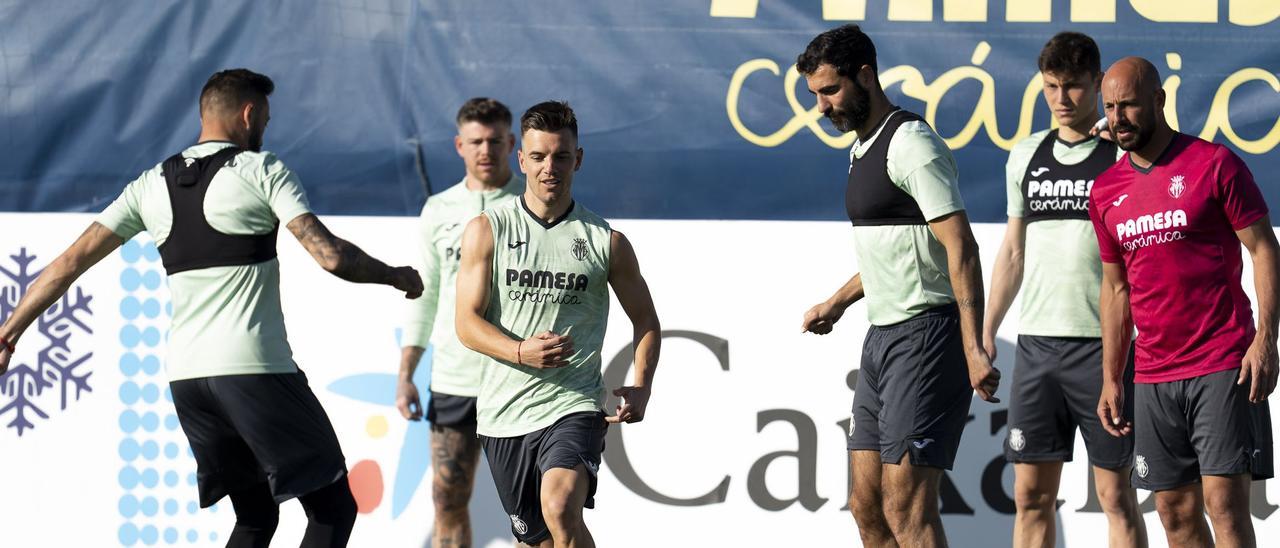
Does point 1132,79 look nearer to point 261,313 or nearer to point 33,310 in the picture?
point 261,313

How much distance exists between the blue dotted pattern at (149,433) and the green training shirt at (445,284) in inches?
50.1

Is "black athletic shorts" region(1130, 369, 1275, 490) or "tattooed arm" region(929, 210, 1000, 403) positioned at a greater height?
"tattooed arm" region(929, 210, 1000, 403)

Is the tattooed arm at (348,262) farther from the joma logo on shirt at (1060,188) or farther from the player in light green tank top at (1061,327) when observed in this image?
the joma logo on shirt at (1060,188)

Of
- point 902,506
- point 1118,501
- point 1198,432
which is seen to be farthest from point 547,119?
point 1118,501

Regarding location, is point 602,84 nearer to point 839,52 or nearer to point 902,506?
point 839,52

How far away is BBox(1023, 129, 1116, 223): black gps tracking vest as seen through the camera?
19.6ft

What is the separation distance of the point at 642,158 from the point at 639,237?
0.37 m

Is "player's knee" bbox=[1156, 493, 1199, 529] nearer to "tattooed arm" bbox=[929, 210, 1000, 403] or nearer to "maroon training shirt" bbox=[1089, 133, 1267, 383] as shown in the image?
"maroon training shirt" bbox=[1089, 133, 1267, 383]

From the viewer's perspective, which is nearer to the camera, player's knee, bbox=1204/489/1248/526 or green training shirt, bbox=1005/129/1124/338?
player's knee, bbox=1204/489/1248/526

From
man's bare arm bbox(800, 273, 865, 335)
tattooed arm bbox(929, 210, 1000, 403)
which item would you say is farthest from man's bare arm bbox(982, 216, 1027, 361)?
tattooed arm bbox(929, 210, 1000, 403)

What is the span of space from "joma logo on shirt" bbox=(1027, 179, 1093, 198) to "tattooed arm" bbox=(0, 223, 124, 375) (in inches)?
140

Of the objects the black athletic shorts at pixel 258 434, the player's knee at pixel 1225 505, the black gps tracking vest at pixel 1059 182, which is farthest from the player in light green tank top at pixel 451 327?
the player's knee at pixel 1225 505

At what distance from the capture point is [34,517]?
23.5 ft

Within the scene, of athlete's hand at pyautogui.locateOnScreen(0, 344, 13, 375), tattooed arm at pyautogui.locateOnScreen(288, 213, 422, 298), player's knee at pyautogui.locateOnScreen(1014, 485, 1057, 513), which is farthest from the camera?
player's knee at pyautogui.locateOnScreen(1014, 485, 1057, 513)
